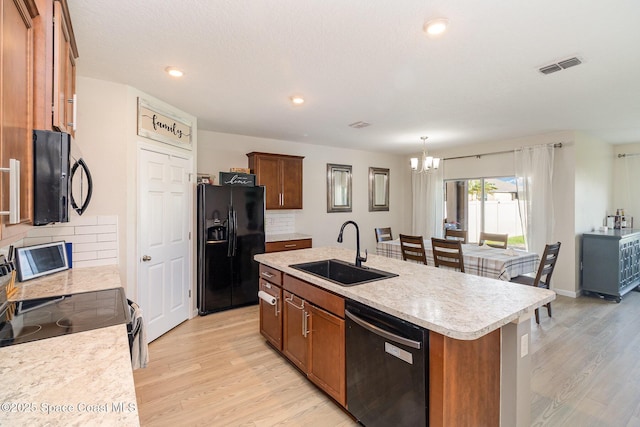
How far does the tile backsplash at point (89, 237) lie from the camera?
2.47m

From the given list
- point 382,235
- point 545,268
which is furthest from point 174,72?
point 545,268

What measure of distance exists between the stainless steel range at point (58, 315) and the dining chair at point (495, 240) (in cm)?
454

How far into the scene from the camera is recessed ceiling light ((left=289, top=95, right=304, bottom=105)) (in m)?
3.11

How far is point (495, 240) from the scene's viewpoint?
15.1 feet

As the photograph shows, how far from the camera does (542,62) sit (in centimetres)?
232

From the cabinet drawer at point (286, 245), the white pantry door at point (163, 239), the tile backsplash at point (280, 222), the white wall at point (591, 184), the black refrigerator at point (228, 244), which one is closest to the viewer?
the white pantry door at point (163, 239)

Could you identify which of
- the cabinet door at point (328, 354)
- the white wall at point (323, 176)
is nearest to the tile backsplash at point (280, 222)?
the white wall at point (323, 176)

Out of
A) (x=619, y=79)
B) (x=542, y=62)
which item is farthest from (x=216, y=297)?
(x=619, y=79)

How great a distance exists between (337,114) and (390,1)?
2.08 metres

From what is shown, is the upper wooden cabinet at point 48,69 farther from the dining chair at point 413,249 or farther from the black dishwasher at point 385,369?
the dining chair at point 413,249

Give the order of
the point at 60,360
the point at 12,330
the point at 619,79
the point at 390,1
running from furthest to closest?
the point at 619,79 < the point at 390,1 < the point at 12,330 < the point at 60,360

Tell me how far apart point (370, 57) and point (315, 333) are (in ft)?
6.74

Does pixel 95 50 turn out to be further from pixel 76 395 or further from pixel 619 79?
pixel 619 79

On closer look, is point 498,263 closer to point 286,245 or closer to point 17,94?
point 286,245
